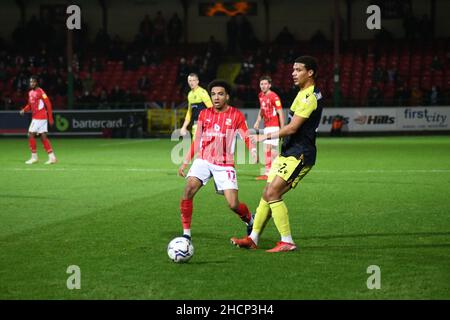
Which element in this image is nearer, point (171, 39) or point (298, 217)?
point (298, 217)

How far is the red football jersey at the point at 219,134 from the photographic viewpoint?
8.76m

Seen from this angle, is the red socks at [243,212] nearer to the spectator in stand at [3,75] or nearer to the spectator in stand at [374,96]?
the spectator in stand at [374,96]

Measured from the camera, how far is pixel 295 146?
27.1ft

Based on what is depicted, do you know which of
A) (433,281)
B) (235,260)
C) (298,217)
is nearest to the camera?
(433,281)

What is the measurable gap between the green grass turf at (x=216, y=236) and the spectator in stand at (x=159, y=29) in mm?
23320

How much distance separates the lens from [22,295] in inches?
246

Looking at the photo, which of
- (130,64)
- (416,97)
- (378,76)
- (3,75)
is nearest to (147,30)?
(130,64)

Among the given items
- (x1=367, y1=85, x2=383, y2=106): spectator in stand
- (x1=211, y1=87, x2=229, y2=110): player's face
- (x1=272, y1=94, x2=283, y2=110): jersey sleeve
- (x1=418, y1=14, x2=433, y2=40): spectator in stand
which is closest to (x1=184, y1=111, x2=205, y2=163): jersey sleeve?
(x1=211, y1=87, x2=229, y2=110): player's face

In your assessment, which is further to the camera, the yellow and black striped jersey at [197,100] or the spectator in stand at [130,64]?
the spectator in stand at [130,64]

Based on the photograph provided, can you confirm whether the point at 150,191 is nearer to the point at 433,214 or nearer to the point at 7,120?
the point at 433,214

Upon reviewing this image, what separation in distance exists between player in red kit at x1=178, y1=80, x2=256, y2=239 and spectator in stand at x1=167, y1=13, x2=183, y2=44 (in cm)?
3193

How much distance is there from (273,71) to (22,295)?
31.4 metres

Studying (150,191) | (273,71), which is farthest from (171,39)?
(150,191)

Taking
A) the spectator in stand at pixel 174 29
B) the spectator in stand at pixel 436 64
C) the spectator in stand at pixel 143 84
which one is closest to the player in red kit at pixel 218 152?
the spectator in stand at pixel 143 84
